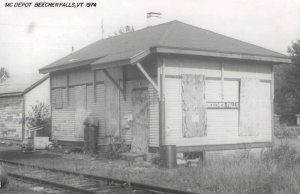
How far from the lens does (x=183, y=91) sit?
1645cm

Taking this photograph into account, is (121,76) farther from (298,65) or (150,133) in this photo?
(298,65)

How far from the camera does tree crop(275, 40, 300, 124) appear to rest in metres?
46.1

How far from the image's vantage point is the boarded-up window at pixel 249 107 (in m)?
17.9

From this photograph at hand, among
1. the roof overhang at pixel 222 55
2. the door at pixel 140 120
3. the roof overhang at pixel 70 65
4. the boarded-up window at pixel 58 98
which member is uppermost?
the roof overhang at pixel 70 65

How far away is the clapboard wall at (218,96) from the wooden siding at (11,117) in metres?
14.2

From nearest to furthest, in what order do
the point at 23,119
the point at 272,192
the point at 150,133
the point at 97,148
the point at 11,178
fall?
the point at 272,192 → the point at 11,178 → the point at 150,133 → the point at 97,148 → the point at 23,119

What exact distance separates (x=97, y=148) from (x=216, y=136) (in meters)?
5.19

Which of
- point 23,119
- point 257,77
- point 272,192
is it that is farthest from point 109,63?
point 23,119

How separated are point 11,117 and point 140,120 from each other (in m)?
14.5

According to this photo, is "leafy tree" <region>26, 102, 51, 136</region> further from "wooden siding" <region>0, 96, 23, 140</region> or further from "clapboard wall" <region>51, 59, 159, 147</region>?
"clapboard wall" <region>51, 59, 159, 147</region>

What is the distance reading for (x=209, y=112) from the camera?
17.1 meters

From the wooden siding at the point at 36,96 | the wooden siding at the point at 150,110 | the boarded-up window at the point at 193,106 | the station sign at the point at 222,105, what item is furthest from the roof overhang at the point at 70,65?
the station sign at the point at 222,105

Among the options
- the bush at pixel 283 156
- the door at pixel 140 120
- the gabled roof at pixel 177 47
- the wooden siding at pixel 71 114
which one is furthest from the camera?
the wooden siding at pixel 71 114

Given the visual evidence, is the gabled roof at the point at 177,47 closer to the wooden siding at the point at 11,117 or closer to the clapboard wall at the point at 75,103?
the clapboard wall at the point at 75,103
